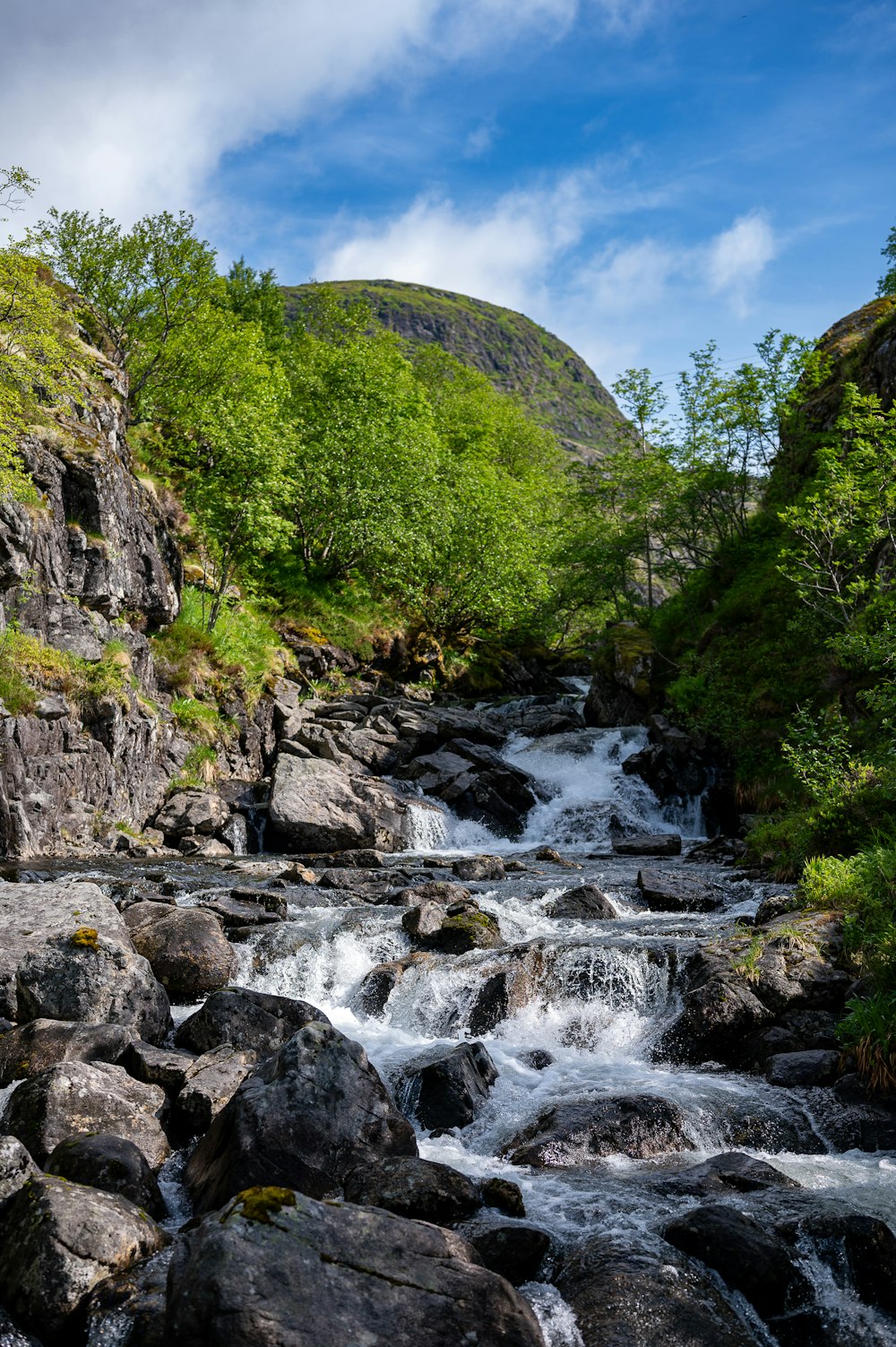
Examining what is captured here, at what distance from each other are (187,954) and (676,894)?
29.0ft

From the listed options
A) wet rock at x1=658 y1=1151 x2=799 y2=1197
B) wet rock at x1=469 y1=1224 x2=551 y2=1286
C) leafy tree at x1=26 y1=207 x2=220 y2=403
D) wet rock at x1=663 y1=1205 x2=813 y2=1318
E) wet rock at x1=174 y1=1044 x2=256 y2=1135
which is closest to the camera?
wet rock at x1=663 y1=1205 x2=813 y2=1318

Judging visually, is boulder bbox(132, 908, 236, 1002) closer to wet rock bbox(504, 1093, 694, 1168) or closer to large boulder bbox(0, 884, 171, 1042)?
large boulder bbox(0, 884, 171, 1042)

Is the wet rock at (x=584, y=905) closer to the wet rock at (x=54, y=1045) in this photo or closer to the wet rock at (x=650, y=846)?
the wet rock at (x=650, y=846)

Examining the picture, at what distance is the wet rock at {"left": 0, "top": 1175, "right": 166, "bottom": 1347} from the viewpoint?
5.38m

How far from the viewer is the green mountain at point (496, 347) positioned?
559 feet

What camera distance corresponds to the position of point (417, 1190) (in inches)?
258

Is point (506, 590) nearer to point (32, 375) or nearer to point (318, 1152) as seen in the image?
point (32, 375)

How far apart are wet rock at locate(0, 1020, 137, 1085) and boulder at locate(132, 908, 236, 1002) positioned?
2.50m

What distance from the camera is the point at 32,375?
19328 mm

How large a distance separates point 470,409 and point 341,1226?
2056 inches

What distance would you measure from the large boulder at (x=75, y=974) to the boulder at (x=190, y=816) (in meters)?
9.65

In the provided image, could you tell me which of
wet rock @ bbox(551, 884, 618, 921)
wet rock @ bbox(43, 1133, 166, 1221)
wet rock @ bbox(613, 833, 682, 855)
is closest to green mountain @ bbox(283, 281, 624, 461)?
wet rock @ bbox(613, 833, 682, 855)

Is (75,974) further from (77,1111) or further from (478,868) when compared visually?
(478,868)

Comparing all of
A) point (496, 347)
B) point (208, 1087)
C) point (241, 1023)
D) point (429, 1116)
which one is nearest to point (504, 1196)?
point (429, 1116)
